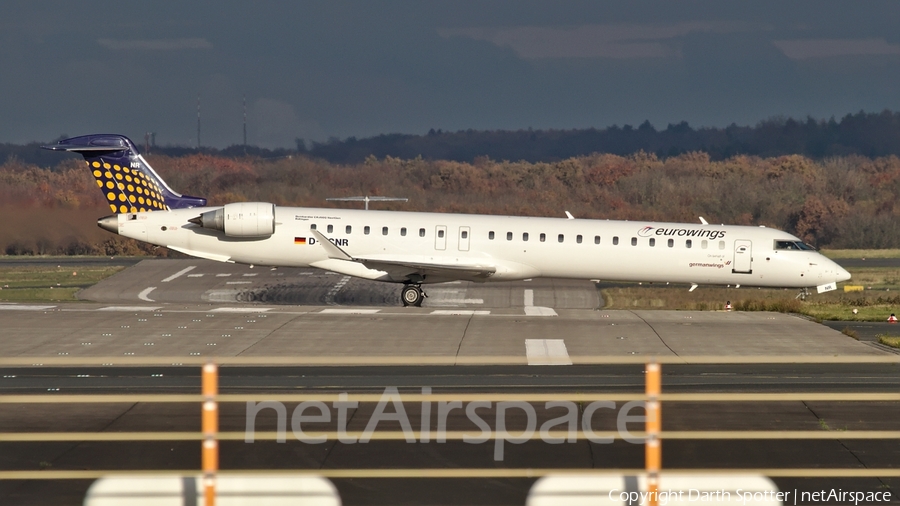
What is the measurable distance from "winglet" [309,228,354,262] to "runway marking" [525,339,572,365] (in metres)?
10.8

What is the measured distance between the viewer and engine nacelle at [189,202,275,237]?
27266 mm

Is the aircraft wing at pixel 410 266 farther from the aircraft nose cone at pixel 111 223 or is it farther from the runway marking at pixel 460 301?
the aircraft nose cone at pixel 111 223

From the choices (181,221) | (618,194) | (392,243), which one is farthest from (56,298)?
(618,194)

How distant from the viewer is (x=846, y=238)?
5972 centimetres

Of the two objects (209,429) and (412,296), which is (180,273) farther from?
(209,429)

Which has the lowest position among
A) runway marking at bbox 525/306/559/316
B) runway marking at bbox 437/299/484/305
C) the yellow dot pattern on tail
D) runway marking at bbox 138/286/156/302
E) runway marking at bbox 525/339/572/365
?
runway marking at bbox 437/299/484/305

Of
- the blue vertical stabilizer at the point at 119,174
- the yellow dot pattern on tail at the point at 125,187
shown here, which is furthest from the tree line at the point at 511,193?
the yellow dot pattern on tail at the point at 125,187

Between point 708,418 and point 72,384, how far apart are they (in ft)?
27.2

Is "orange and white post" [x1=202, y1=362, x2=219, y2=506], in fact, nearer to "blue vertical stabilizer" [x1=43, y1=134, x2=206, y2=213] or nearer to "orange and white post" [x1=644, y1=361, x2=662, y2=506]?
"orange and white post" [x1=644, y1=361, x2=662, y2=506]

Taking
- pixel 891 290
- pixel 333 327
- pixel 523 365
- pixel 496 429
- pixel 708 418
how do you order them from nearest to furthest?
pixel 496 429 → pixel 708 418 → pixel 523 365 → pixel 333 327 → pixel 891 290

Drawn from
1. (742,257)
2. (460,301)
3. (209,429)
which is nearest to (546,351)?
(209,429)

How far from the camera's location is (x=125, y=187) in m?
28.6

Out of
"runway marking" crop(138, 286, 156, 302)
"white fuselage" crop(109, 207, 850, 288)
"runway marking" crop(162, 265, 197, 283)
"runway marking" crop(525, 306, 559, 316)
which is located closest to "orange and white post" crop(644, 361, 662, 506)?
"runway marking" crop(525, 306, 559, 316)

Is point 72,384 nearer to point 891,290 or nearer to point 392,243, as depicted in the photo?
point 392,243
